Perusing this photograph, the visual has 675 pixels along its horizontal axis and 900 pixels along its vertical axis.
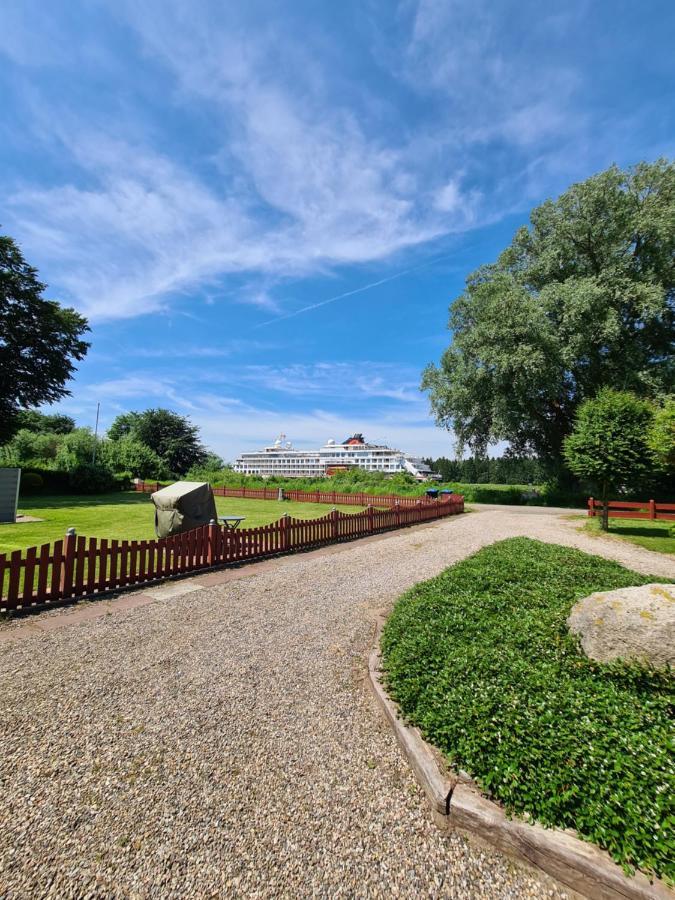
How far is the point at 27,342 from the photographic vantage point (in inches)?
1144

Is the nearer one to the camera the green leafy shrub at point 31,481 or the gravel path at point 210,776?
the gravel path at point 210,776

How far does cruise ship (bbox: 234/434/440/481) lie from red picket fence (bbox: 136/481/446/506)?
53.0m

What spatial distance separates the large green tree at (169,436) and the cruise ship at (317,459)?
32.3 metres

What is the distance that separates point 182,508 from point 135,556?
7.43 feet

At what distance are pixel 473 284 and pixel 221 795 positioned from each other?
102 ft

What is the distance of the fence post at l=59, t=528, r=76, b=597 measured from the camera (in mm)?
5938

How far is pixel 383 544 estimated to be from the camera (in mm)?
11609

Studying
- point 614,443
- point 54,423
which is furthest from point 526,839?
point 54,423

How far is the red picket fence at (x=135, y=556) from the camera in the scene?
5641 mm

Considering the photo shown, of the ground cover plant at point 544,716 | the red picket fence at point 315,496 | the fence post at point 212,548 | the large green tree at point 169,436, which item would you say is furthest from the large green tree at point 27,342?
the ground cover plant at point 544,716

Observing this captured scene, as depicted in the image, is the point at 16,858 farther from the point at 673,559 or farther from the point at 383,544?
the point at 673,559

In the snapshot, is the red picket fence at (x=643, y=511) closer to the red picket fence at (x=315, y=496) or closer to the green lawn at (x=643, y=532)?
the green lawn at (x=643, y=532)

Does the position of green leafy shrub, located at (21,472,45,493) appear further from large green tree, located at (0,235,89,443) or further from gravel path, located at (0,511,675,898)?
gravel path, located at (0,511,675,898)

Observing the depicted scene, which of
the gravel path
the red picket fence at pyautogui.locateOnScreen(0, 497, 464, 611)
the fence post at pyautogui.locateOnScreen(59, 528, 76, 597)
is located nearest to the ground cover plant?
the gravel path
